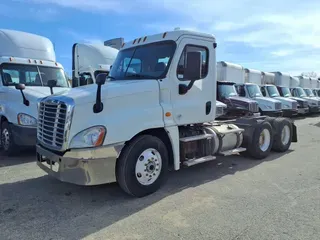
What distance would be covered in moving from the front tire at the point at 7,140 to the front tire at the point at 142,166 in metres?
4.24

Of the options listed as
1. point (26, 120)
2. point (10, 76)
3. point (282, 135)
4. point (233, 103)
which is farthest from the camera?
point (233, 103)

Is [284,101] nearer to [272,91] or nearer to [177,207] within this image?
[272,91]

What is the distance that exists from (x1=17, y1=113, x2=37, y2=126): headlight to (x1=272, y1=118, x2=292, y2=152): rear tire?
21.0 feet

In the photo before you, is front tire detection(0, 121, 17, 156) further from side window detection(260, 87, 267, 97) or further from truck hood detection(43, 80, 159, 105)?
side window detection(260, 87, 267, 97)

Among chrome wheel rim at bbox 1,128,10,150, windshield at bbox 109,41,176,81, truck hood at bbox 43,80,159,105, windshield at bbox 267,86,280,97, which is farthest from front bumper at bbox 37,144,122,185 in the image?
windshield at bbox 267,86,280,97

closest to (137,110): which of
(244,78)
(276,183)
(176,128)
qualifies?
(176,128)

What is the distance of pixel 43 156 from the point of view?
15.6 feet

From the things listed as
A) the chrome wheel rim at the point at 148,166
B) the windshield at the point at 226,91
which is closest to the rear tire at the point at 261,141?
the chrome wheel rim at the point at 148,166

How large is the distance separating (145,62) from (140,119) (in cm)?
131


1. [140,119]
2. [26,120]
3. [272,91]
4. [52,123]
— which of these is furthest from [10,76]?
[272,91]

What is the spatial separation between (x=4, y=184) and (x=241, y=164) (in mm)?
5114

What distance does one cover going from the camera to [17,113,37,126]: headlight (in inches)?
285

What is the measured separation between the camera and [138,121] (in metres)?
4.59

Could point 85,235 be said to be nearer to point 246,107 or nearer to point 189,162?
point 189,162
